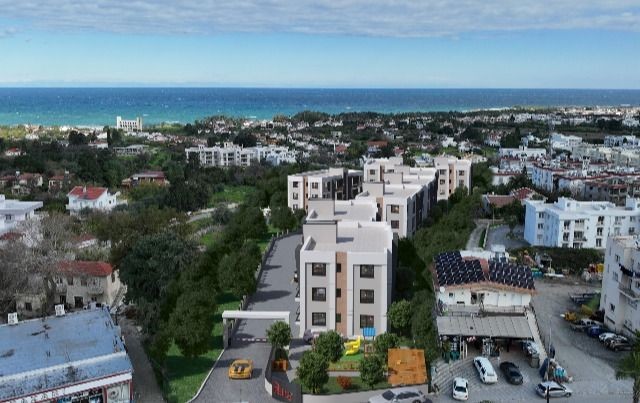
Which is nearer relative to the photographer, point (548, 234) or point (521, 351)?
point (521, 351)

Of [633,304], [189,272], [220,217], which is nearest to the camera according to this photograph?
[633,304]

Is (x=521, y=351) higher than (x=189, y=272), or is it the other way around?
(x=189, y=272)

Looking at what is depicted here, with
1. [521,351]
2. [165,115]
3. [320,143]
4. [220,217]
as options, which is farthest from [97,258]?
[165,115]

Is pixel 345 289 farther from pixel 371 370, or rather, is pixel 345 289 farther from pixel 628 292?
pixel 628 292

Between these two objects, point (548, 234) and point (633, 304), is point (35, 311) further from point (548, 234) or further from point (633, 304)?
point (548, 234)

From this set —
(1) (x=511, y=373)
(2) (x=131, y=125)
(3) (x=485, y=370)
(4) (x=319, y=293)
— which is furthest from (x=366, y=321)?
(2) (x=131, y=125)
